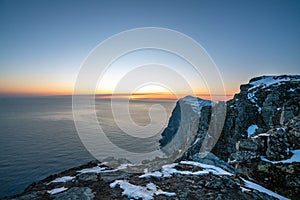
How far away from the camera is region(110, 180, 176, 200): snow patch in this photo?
32.6 ft

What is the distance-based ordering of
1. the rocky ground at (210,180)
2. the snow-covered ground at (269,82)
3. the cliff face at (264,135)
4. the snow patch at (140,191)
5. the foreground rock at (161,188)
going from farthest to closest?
the snow-covered ground at (269,82) → the cliff face at (264,135) → the rocky ground at (210,180) → the foreground rock at (161,188) → the snow patch at (140,191)

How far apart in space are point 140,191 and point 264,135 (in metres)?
15.4

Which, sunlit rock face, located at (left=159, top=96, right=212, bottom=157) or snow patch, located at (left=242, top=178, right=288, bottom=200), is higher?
snow patch, located at (left=242, top=178, right=288, bottom=200)

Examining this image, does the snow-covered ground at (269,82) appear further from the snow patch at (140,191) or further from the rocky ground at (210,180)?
the snow patch at (140,191)

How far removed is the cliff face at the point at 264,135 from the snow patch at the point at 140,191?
954 cm

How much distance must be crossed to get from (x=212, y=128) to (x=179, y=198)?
5060 cm

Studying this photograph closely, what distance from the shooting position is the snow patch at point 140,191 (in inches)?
392

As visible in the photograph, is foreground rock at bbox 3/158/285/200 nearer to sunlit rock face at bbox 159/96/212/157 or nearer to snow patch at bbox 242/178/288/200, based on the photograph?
snow patch at bbox 242/178/288/200

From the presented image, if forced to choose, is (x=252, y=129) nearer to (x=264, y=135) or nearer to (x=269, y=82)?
(x=269, y=82)

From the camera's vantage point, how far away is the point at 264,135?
17172 mm

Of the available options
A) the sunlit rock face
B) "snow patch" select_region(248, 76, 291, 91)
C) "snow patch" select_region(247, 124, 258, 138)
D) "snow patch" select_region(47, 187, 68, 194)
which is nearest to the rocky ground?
"snow patch" select_region(47, 187, 68, 194)

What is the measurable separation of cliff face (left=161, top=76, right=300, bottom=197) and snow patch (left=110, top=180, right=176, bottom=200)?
31.3ft

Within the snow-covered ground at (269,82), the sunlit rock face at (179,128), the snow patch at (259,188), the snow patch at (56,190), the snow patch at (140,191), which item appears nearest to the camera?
the snow patch at (140,191)

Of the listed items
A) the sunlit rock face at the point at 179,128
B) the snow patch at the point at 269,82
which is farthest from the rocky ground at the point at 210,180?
the sunlit rock face at the point at 179,128
